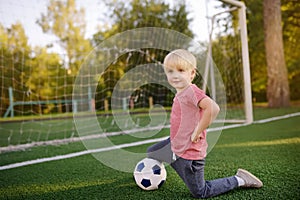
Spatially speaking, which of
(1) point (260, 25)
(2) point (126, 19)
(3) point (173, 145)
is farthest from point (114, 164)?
(1) point (260, 25)

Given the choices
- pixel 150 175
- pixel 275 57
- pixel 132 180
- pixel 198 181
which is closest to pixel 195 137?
pixel 198 181

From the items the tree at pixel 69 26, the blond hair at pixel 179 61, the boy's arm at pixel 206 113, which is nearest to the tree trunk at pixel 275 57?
the tree at pixel 69 26

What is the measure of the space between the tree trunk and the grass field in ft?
25.5

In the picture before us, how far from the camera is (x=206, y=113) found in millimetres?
1852

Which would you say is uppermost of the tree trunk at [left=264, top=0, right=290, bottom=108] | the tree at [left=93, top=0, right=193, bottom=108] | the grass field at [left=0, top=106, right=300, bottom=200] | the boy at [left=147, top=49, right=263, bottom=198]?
the tree at [left=93, top=0, right=193, bottom=108]

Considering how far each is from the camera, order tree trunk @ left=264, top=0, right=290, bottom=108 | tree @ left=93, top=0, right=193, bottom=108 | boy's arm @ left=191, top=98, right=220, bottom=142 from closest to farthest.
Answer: boy's arm @ left=191, top=98, right=220, bottom=142 < tree trunk @ left=264, top=0, right=290, bottom=108 < tree @ left=93, top=0, right=193, bottom=108

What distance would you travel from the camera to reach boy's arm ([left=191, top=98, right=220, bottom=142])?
1.85m

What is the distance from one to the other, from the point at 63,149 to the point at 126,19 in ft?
27.4

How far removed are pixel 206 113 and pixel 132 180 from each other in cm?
105

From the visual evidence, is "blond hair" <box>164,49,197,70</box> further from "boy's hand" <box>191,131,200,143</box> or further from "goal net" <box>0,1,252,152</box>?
"goal net" <box>0,1,252,152</box>

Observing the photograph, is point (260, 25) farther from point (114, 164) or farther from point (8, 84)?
point (114, 164)

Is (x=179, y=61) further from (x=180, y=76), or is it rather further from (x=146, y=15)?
(x=146, y=15)

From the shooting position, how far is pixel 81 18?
16.1 meters

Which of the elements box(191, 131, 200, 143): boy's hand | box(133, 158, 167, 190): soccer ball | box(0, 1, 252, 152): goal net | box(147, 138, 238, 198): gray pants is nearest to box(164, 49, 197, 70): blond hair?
box(191, 131, 200, 143): boy's hand
